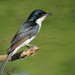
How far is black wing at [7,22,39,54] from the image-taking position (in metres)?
4.91

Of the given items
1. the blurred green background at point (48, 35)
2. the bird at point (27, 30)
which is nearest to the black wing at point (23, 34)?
the bird at point (27, 30)

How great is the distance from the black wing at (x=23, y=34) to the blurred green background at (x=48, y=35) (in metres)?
1.68

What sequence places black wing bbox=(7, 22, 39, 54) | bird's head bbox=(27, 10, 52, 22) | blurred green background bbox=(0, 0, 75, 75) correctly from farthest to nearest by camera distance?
1. blurred green background bbox=(0, 0, 75, 75)
2. bird's head bbox=(27, 10, 52, 22)
3. black wing bbox=(7, 22, 39, 54)

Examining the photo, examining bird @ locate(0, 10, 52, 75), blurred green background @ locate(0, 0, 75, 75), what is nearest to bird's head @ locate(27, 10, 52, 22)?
bird @ locate(0, 10, 52, 75)

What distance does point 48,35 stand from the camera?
8148 mm

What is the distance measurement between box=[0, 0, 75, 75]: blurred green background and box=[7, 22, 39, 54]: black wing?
1.68 m

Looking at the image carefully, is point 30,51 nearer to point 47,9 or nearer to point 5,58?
point 5,58

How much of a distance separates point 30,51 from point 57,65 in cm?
245

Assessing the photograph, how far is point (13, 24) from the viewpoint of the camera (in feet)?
28.3

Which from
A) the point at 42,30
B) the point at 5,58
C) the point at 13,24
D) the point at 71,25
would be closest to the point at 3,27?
the point at 13,24

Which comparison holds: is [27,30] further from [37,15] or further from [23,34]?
[37,15]

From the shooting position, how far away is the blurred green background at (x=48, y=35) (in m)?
6.99

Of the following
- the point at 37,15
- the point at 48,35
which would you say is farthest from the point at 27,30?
the point at 48,35

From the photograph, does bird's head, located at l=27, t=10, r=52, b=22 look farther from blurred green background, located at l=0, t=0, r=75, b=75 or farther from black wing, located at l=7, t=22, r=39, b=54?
blurred green background, located at l=0, t=0, r=75, b=75
